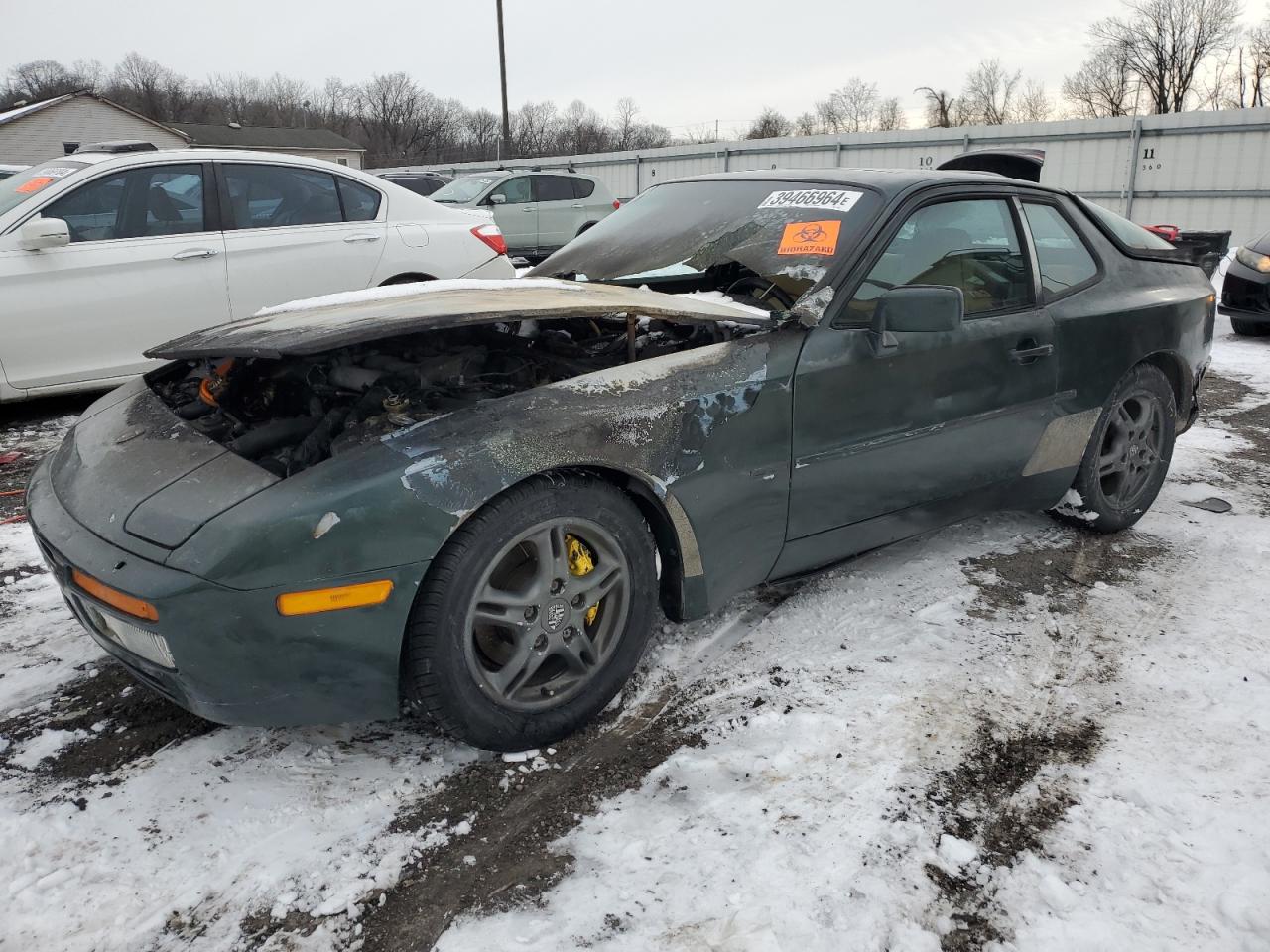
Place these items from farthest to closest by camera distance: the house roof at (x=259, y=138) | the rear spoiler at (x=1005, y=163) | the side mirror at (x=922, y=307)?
the house roof at (x=259, y=138)
the rear spoiler at (x=1005, y=163)
the side mirror at (x=922, y=307)

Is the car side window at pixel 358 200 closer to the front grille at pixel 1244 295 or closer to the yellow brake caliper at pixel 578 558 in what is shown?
the yellow brake caliper at pixel 578 558

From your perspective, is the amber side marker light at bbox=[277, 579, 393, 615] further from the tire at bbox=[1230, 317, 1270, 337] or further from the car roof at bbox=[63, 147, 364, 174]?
the tire at bbox=[1230, 317, 1270, 337]

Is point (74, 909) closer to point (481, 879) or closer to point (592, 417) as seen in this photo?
point (481, 879)

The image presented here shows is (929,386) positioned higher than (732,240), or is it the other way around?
(732,240)

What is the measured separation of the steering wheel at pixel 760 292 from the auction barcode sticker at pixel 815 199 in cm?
36

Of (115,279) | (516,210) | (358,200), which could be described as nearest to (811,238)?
(358,200)

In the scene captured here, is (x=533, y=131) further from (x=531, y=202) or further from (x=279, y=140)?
(x=531, y=202)

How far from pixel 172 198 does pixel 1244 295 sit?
903cm

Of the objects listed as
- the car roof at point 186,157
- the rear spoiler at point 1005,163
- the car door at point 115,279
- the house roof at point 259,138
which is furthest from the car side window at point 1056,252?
the house roof at point 259,138

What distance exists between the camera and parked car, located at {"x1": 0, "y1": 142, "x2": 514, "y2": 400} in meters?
5.00

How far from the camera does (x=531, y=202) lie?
49.1ft

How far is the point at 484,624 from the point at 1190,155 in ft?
59.8

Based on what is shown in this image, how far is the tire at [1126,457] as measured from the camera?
12.0 ft

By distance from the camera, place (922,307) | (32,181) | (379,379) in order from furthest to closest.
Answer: (32,181) → (922,307) → (379,379)
